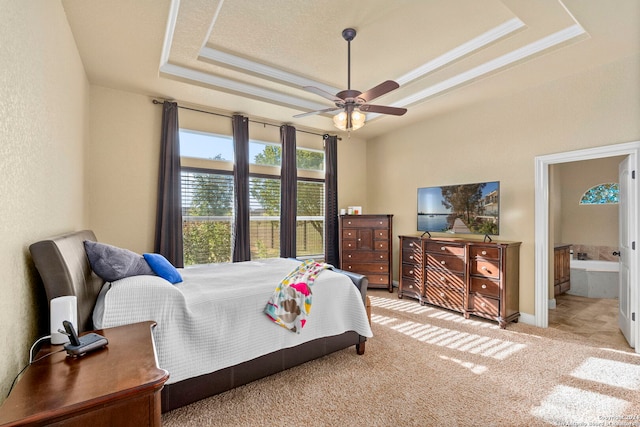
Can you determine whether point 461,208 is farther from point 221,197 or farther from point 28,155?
point 28,155

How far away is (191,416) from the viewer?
1973 millimetres

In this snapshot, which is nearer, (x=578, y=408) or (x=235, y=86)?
(x=578, y=408)

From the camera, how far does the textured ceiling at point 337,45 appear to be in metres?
2.37

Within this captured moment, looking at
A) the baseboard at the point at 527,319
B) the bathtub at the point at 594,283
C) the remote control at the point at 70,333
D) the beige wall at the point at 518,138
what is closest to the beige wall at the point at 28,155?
the remote control at the point at 70,333

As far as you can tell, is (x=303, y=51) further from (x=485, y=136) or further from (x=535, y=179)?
(x=535, y=179)

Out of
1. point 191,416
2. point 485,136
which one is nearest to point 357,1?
point 485,136

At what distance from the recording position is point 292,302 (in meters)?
2.38

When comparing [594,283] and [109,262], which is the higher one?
[109,262]

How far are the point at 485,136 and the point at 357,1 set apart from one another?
272 centimetres

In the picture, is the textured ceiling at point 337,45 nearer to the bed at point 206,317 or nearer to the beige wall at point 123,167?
the beige wall at point 123,167

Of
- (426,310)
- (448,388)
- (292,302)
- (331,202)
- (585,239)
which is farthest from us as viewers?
(585,239)

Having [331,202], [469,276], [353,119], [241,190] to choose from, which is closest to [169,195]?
[241,190]

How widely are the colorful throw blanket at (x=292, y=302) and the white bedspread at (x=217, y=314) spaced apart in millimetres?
54

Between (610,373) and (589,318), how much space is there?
5.76ft
